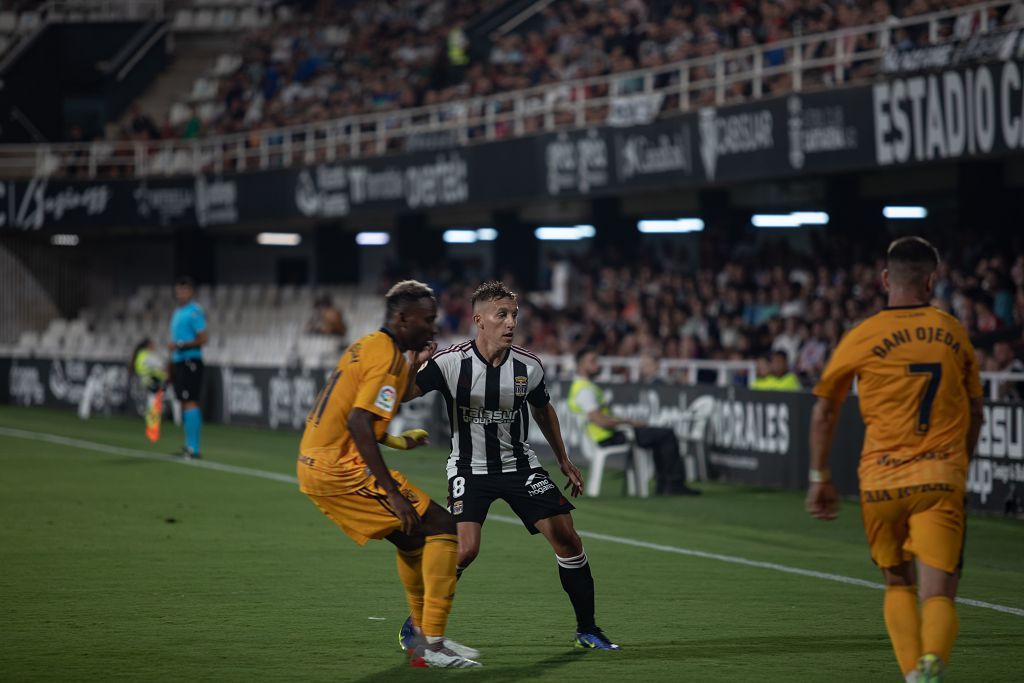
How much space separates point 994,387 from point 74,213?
28144 mm

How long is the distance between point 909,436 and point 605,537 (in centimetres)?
732

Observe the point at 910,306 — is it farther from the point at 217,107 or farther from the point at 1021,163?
the point at 217,107

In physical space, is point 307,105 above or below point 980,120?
above

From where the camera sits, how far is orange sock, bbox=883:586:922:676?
6.11 m

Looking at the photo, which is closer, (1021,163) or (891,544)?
(891,544)

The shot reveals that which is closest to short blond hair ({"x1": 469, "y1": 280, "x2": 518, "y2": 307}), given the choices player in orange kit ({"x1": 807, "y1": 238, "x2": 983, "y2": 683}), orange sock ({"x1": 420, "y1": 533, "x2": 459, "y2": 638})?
orange sock ({"x1": 420, "y1": 533, "x2": 459, "y2": 638})

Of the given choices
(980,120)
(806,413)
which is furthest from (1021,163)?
(806,413)

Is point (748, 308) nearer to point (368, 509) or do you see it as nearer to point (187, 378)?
point (187, 378)

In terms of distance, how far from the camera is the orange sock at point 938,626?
594cm

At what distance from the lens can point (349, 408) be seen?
731 centimetres

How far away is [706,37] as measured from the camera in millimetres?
24703

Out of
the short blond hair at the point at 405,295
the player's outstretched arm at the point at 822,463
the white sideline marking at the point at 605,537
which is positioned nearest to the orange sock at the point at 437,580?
the short blond hair at the point at 405,295

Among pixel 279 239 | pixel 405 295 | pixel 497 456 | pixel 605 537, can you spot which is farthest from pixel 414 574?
pixel 279 239

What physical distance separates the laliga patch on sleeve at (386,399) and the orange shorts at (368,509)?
412 mm
